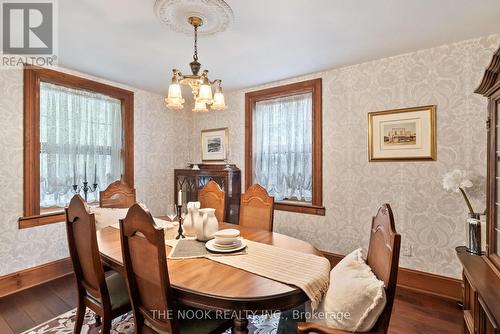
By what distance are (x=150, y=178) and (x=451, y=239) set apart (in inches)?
145

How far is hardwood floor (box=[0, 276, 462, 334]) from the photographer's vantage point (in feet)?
6.60

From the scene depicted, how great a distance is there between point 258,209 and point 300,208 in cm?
95

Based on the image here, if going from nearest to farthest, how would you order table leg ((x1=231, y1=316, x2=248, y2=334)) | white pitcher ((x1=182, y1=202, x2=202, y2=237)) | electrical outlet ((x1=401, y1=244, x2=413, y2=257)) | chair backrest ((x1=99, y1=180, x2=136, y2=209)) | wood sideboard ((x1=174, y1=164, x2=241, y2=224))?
table leg ((x1=231, y1=316, x2=248, y2=334))
white pitcher ((x1=182, y1=202, x2=202, y2=237))
electrical outlet ((x1=401, y1=244, x2=413, y2=257))
chair backrest ((x1=99, y1=180, x2=136, y2=209))
wood sideboard ((x1=174, y1=164, x2=241, y2=224))

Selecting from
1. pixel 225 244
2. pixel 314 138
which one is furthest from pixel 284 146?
pixel 225 244

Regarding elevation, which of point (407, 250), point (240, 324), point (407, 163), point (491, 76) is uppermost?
point (491, 76)

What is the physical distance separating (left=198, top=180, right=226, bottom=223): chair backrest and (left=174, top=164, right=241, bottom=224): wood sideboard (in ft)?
1.84

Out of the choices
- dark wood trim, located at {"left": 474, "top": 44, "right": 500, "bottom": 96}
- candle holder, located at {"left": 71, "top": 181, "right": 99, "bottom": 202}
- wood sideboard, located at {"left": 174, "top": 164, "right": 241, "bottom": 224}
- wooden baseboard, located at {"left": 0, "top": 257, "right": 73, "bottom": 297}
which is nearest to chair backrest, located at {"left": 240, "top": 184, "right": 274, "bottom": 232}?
wood sideboard, located at {"left": 174, "top": 164, "right": 241, "bottom": 224}

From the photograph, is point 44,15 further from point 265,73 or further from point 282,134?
point 282,134

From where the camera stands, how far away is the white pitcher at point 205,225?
1832 mm

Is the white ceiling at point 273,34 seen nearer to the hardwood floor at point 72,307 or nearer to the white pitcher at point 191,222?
the white pitcher at point 191,222

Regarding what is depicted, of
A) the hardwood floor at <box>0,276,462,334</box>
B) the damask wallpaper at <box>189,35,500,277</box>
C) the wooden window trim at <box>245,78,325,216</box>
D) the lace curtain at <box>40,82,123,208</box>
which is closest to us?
the hardwood floor at <box>0,276,462,334</box>

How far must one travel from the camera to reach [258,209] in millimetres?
2480

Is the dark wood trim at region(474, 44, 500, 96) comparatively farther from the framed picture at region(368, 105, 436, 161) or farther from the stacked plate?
the stacked plate

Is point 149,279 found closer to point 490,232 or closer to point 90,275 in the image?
point 90,275
